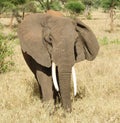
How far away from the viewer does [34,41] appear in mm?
6031

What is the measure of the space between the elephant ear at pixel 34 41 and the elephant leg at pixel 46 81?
34 cm

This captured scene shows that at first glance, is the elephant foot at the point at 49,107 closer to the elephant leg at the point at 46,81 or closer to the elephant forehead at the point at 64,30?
the elephant leg at the point at 46,81

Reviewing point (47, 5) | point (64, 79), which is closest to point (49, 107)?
point (64, 79)

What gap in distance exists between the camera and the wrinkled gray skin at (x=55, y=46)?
5.62 m

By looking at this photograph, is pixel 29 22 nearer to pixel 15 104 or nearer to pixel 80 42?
pixel 80 42

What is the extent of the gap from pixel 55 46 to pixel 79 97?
5.99 ft

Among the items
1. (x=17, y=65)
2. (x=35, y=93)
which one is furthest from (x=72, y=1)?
(x=35, y=93)

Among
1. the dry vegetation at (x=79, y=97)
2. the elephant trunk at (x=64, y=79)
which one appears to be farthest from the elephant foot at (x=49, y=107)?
the elephant trunk at (x=64, y=79)

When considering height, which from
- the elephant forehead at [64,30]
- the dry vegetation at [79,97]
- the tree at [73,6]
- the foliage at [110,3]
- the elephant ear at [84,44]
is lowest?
the tree at [73,6]

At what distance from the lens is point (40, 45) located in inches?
235

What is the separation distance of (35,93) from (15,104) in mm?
872

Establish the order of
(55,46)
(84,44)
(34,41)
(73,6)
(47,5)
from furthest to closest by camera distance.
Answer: (73,6) → (47,5) → (84,44) → (34,41) → (55,46)

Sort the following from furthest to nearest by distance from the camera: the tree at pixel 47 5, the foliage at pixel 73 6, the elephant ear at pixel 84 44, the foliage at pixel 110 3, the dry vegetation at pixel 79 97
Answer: the foliage at pixel 73 6 → the foliage at pixel 110 3 → the tree at pixel 47 5 → the elephant ear at pixel 84 44 → the dry vegetation at pixel 79 97

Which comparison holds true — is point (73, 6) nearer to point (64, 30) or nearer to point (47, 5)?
point (47, 5)
